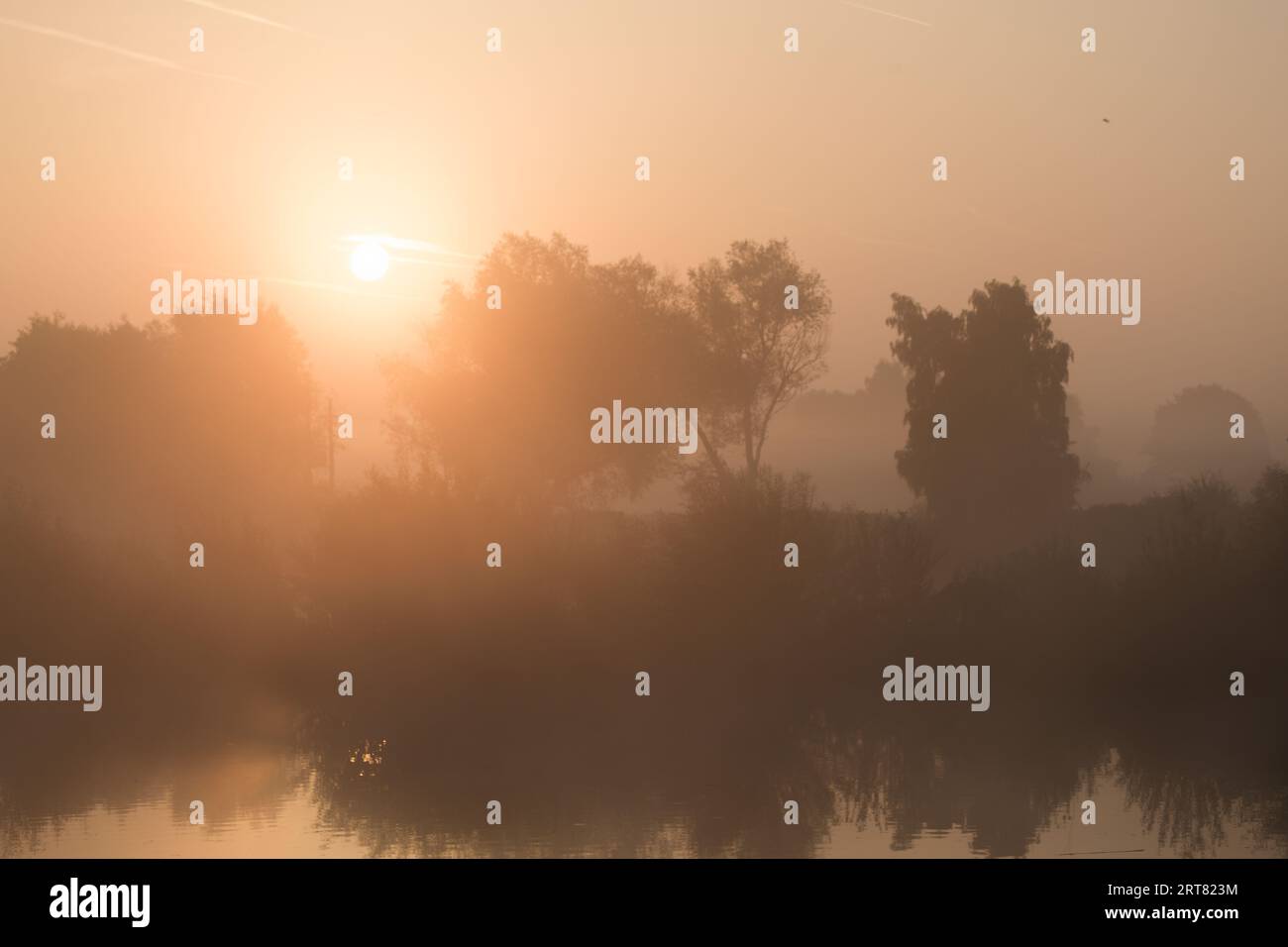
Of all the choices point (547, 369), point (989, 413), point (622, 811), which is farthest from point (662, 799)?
point (989, 413)

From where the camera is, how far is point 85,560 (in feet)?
129

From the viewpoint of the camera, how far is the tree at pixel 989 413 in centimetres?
6084

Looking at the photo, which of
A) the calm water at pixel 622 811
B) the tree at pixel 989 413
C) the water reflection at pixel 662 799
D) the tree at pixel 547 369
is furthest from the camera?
the tree at pixel 989 413

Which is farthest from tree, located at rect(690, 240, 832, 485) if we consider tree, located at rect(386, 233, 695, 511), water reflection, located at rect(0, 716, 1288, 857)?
water reflection, located at rect(0, 716, 1288, 857)

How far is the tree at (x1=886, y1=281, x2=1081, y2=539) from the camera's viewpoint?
6084cm

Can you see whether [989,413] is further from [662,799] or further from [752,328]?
[662,799]

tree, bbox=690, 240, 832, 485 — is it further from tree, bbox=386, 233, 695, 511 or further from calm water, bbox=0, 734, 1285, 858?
calm water, bbox=0, 734, 1285, 858

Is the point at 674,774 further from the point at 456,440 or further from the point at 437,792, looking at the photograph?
the point at 456,440

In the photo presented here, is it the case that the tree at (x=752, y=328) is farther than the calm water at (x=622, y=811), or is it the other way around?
the tree at (x=752, y=328)

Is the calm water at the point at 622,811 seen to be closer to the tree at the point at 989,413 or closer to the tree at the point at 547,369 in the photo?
the tree at the point at 547,369

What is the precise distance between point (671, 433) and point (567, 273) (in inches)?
320

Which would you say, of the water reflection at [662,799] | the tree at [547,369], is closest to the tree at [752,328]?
the tree at [547,369]

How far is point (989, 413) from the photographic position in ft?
209
